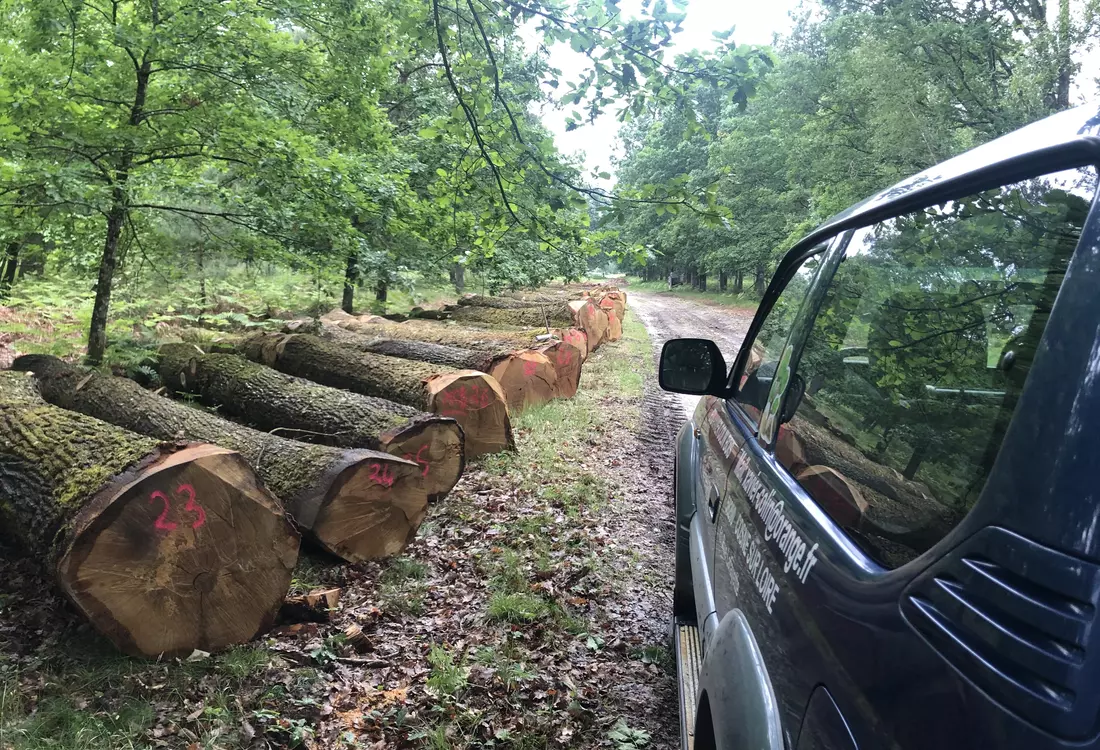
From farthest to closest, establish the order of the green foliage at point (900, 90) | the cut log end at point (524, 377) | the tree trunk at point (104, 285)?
1. the green foliage at point (900, 90)
2. the cut log end at point (524, 377)
3. the tree trunk at point (104, 285)

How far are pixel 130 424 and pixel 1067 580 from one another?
574cm

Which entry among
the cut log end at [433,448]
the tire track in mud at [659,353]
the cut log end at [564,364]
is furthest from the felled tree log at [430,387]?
the cut log end at [564,364]

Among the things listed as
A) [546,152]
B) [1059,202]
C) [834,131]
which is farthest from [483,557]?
[834,131]

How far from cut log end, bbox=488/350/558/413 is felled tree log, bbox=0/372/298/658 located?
4384mm

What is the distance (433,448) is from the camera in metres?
5.14

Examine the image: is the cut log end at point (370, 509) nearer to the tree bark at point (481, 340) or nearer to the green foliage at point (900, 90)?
the green foliage at point (900, 90)

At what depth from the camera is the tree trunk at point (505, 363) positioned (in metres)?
7.67

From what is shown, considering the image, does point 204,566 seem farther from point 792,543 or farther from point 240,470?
point 792,543

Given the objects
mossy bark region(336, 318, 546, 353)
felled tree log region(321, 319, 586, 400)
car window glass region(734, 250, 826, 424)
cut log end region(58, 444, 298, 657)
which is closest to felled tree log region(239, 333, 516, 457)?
felled tree log region(321, 319, 586, 400)

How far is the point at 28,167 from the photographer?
5.24 m

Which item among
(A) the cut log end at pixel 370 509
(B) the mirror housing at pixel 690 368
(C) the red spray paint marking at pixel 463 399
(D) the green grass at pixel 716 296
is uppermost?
(D) the green grass at pixel 716 296

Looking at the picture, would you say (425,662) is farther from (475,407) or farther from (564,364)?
(564,364)

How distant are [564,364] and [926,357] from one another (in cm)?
789

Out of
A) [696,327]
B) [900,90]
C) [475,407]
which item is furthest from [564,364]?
[900,90]
